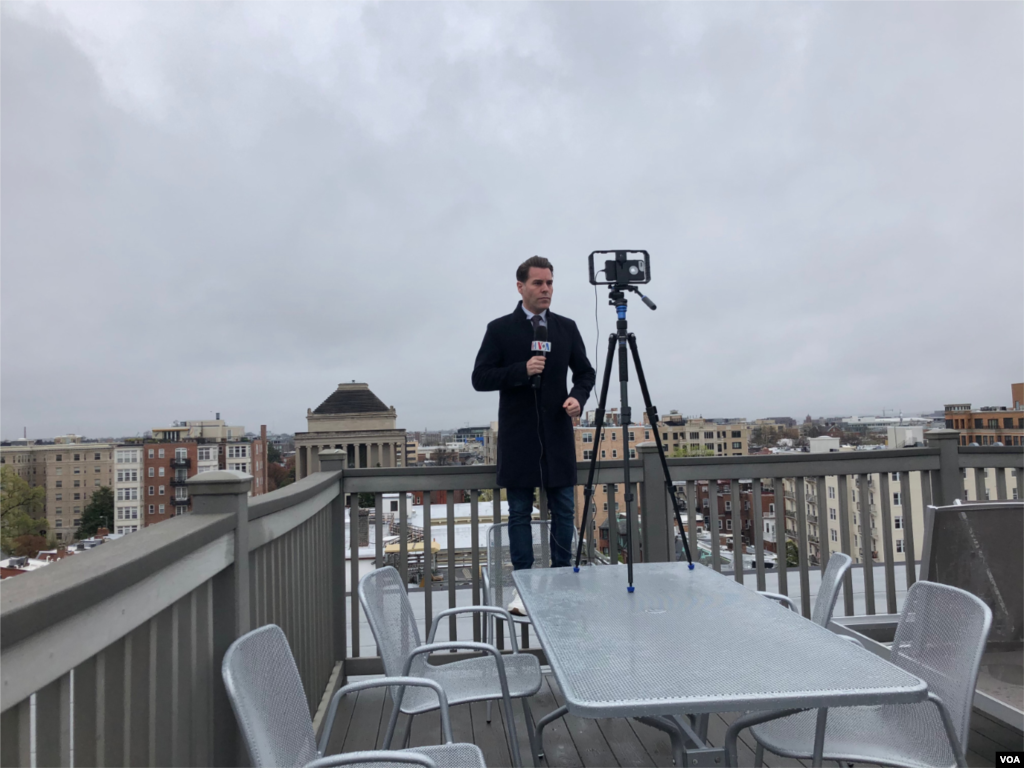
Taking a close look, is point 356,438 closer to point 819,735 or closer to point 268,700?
point 268,700

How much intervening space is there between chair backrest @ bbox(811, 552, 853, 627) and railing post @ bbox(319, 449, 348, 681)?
80.1 inches

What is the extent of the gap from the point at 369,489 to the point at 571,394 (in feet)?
3.53

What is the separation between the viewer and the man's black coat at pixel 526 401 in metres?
2.63

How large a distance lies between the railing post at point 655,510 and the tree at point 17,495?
1440cm

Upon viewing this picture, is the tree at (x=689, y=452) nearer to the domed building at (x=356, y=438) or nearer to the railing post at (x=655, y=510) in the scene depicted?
the railing post at (x=655, y=510)

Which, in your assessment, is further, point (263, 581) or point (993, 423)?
point (993, 423)

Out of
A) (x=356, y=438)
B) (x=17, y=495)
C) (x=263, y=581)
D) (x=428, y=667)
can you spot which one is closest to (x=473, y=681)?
A: (x=428, y=667)

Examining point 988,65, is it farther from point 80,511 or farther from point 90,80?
point 80,511

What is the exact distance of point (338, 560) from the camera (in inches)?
114

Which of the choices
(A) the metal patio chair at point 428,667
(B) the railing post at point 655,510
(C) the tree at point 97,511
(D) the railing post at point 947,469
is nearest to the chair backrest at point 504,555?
(B) the railing post at point 655,510

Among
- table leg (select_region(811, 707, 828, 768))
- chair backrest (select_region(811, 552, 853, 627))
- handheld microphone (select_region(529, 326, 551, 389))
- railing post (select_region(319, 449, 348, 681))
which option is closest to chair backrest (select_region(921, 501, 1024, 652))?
chair backrest (select_region(811, 552, 853, 627))

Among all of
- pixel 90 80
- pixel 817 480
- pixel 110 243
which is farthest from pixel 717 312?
pixel 110 243

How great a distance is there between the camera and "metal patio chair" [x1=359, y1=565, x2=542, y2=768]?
5.49 ft

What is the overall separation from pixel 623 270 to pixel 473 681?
1.60 metres
